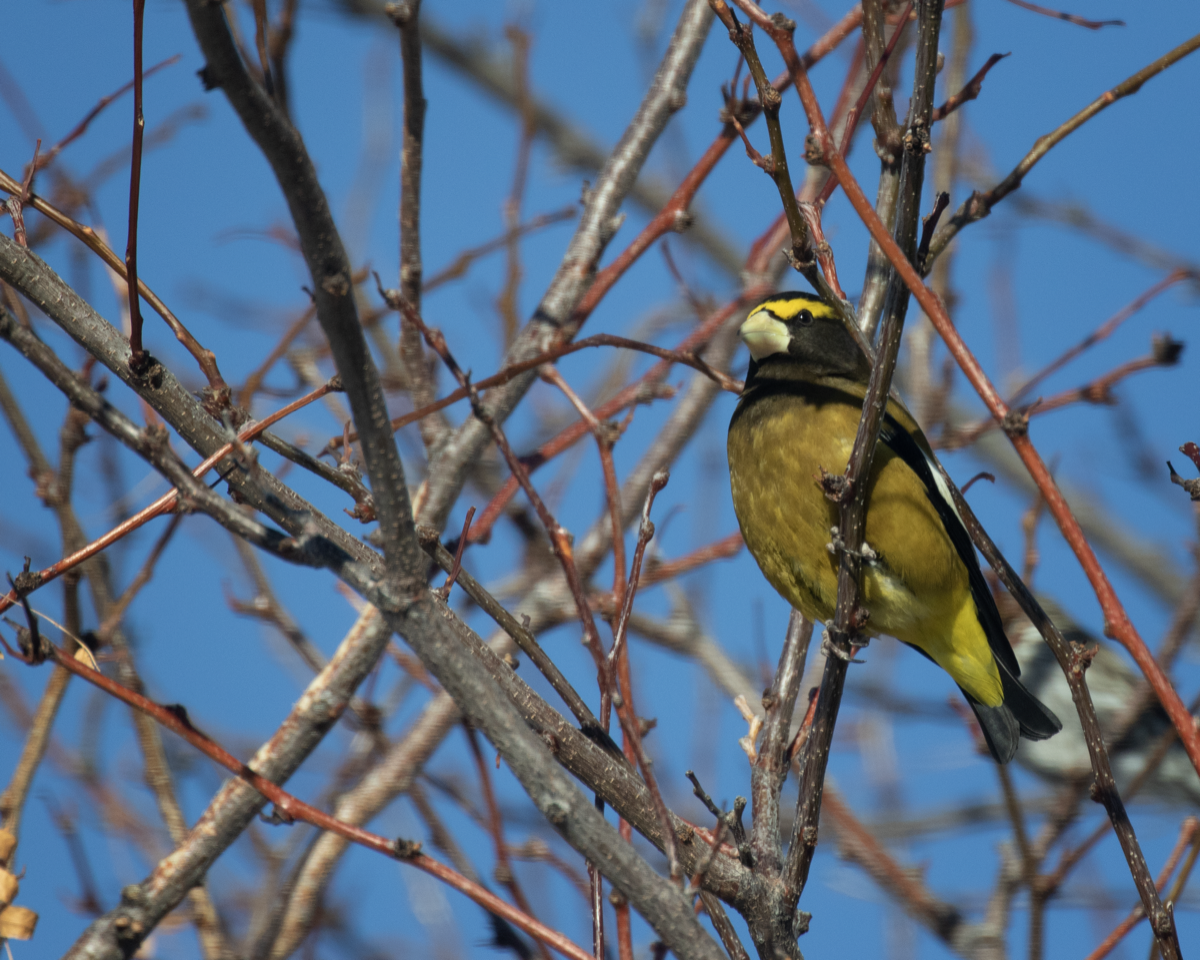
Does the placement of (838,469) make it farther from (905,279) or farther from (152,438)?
(152,438)

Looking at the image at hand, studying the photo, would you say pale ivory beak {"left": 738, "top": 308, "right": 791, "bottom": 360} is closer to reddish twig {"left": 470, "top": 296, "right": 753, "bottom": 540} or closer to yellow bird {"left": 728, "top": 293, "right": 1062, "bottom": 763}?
yellow bird {"left": 728, "top": 293, "right": 1062, "bottom": 763}

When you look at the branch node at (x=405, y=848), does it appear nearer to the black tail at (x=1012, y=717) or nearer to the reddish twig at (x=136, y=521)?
the reddish twig at (x=136, y=521)

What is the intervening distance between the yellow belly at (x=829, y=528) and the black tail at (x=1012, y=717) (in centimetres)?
26

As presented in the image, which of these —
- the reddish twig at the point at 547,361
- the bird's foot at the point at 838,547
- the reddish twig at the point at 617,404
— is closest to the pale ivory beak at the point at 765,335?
the reddish twig at the point at 617,404

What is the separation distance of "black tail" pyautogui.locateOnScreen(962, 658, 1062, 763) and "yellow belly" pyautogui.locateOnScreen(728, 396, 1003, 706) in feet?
0.86

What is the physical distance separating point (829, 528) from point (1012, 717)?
1.07 metres

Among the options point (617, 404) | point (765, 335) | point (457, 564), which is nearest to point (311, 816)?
point (457, 564)

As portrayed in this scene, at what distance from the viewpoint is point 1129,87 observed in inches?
83.6

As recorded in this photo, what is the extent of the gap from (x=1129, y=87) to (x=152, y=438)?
5.98ft

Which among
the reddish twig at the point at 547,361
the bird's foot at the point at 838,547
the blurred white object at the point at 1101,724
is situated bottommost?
the reddish twig at the point at 547,361

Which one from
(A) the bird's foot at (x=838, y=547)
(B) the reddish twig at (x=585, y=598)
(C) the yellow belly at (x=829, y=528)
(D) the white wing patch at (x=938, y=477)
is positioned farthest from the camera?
(D) the white wing patch at (x=938, y=477)

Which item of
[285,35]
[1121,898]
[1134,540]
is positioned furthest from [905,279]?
[1134,540]

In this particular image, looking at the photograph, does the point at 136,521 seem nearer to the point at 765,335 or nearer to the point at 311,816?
the point at 311,816

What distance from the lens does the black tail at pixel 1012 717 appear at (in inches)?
140
